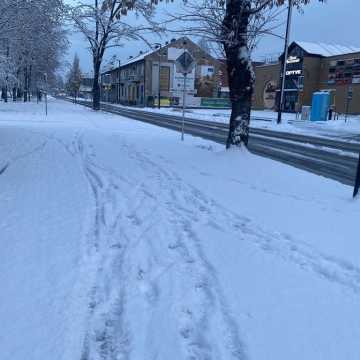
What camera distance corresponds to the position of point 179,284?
388cm

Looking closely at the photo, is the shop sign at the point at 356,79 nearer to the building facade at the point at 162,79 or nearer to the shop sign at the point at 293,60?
the shop sign at the point at 293,60

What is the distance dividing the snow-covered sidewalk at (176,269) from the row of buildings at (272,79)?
34999mm

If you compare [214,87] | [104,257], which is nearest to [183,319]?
[104,257]

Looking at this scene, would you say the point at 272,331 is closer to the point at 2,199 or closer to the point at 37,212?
the point at 37,212

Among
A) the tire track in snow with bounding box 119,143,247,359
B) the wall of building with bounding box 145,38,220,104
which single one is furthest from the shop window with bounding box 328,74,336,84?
the tire track in snow with bounding box 119,143,247,359

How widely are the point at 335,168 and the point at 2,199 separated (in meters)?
8.44

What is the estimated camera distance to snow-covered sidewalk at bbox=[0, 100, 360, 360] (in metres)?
3.05

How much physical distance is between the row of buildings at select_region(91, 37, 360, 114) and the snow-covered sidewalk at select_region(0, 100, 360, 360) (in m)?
35.0

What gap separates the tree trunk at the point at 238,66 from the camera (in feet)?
35.7

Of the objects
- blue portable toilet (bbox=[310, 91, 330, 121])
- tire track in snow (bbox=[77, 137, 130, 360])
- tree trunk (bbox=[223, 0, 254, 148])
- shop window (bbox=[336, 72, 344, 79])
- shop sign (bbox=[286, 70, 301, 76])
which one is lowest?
tire track in snow (bbox=[77, 137, 130, 360])

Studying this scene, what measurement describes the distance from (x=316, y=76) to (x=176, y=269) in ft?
187

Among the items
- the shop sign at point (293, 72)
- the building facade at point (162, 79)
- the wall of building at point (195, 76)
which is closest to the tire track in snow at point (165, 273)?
the shop sign at point (293, 72)

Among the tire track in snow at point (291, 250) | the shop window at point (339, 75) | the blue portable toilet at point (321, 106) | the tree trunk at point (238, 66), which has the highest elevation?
the shop window at point (339, 75)

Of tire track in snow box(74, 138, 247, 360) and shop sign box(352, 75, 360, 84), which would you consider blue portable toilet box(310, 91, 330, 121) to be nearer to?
shop sign box(352, 75, 360, 84)
